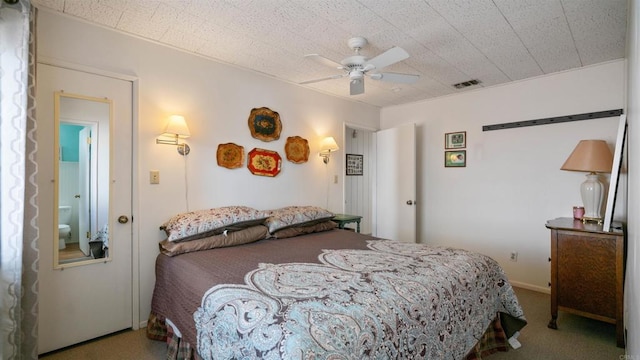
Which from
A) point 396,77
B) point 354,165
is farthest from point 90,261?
point 354,165

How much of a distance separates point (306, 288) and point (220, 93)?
2286 mm

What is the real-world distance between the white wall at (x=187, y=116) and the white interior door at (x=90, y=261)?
11 cm

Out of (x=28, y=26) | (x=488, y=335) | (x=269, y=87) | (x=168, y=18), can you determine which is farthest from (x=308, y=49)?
(x=488, y=335)

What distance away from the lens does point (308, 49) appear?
2771mm

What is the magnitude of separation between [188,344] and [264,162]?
6.57ft

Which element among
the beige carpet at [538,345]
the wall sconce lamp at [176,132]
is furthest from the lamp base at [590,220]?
the wall sconce lamp at [176,132]

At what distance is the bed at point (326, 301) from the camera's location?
1233mm

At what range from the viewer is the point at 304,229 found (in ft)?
10.3

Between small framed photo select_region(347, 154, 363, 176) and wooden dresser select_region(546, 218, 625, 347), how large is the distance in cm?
298

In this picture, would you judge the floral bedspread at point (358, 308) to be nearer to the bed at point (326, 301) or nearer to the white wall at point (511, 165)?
the bed at point (326, 301)

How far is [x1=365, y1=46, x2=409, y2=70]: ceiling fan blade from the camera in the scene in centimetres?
213

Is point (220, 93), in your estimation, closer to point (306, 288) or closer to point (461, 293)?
point (306, 288)

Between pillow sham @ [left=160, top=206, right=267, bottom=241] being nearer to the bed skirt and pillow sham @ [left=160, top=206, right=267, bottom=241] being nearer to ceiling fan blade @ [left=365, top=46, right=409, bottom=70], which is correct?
the bed skirt

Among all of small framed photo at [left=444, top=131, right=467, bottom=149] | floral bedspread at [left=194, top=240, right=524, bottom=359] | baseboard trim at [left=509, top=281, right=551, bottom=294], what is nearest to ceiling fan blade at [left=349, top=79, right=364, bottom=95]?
floral bedspread at [left=194, top=240, right=524, bottom=359]
